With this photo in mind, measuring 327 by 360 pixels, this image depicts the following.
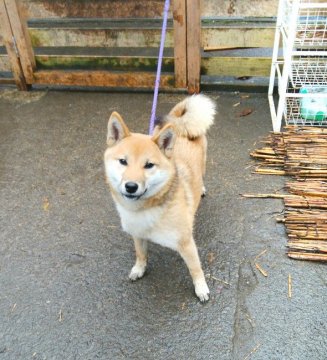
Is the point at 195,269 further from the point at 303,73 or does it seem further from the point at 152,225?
the point at 303,73

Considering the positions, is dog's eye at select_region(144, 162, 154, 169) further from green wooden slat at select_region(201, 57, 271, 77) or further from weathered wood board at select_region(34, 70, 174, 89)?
green wooden slat at select_region(201, 57, 271, 77)

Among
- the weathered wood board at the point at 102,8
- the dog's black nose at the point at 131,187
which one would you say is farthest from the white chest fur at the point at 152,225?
the weathered wood board at the point at 102,8

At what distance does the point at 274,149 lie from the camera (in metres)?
3.88

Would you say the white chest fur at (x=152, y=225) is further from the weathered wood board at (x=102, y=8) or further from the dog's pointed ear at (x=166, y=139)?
the weathered wood board at (x=102, y=8)

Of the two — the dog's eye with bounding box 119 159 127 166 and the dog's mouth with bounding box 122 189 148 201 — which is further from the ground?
the dog's eye with bounding box 119 159 127 166

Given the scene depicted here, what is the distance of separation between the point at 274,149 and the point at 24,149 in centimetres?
275

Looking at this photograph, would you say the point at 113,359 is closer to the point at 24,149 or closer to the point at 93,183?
the point at 93,183

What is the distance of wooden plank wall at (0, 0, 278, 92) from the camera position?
4.84 meters

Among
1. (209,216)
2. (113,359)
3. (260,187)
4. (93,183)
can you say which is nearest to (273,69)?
(260,187)

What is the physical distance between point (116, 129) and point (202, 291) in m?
1.24

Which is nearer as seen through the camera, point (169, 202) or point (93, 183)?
point (169, 202)

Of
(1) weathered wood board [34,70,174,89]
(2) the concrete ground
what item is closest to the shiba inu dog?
(2) the concrete ground

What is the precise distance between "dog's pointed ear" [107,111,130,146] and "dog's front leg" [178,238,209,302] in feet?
2.63

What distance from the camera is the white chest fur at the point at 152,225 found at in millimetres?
2340
